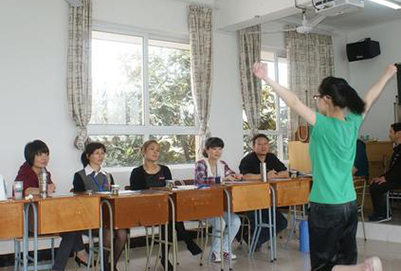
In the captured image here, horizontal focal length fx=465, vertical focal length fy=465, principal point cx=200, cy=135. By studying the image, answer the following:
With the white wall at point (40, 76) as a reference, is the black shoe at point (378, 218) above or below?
below

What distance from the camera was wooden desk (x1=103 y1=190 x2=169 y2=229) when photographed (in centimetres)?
366

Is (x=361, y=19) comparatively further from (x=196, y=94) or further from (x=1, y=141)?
(x=1, y=141)

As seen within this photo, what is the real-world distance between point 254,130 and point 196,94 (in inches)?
46.4

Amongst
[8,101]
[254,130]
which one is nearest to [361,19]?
[254,130]

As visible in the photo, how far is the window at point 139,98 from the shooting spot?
5809mm

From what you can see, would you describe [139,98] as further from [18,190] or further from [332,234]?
[332,234]

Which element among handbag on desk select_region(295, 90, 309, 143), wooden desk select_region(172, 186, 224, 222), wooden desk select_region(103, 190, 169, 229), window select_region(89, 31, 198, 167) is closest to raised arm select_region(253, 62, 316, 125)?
wooden desk select_region(103, 190, 169, 229)

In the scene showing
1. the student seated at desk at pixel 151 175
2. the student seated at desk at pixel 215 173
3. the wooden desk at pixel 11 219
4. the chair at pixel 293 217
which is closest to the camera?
the wooden desk at pixel 11 219

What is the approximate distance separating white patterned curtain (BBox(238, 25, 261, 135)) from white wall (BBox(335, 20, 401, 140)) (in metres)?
2.23

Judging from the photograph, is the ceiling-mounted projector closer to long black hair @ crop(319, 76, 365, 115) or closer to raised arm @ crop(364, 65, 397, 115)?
raised arm @ crop(364, 65, 397, 115)

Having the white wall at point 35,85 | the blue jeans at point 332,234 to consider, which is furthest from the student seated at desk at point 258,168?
the blue jeans at point 332,234

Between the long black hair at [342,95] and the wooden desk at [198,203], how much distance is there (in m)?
2.03

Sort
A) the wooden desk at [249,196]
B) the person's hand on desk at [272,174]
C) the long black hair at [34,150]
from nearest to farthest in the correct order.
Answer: the long black hair at [34,150] → the wooden desk at [249,196] → the person's hand on desk at [272,174]

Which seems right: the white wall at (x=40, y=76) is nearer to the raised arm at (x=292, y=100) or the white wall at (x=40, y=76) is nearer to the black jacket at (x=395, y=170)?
the black jacket at (x=395, y=170)
